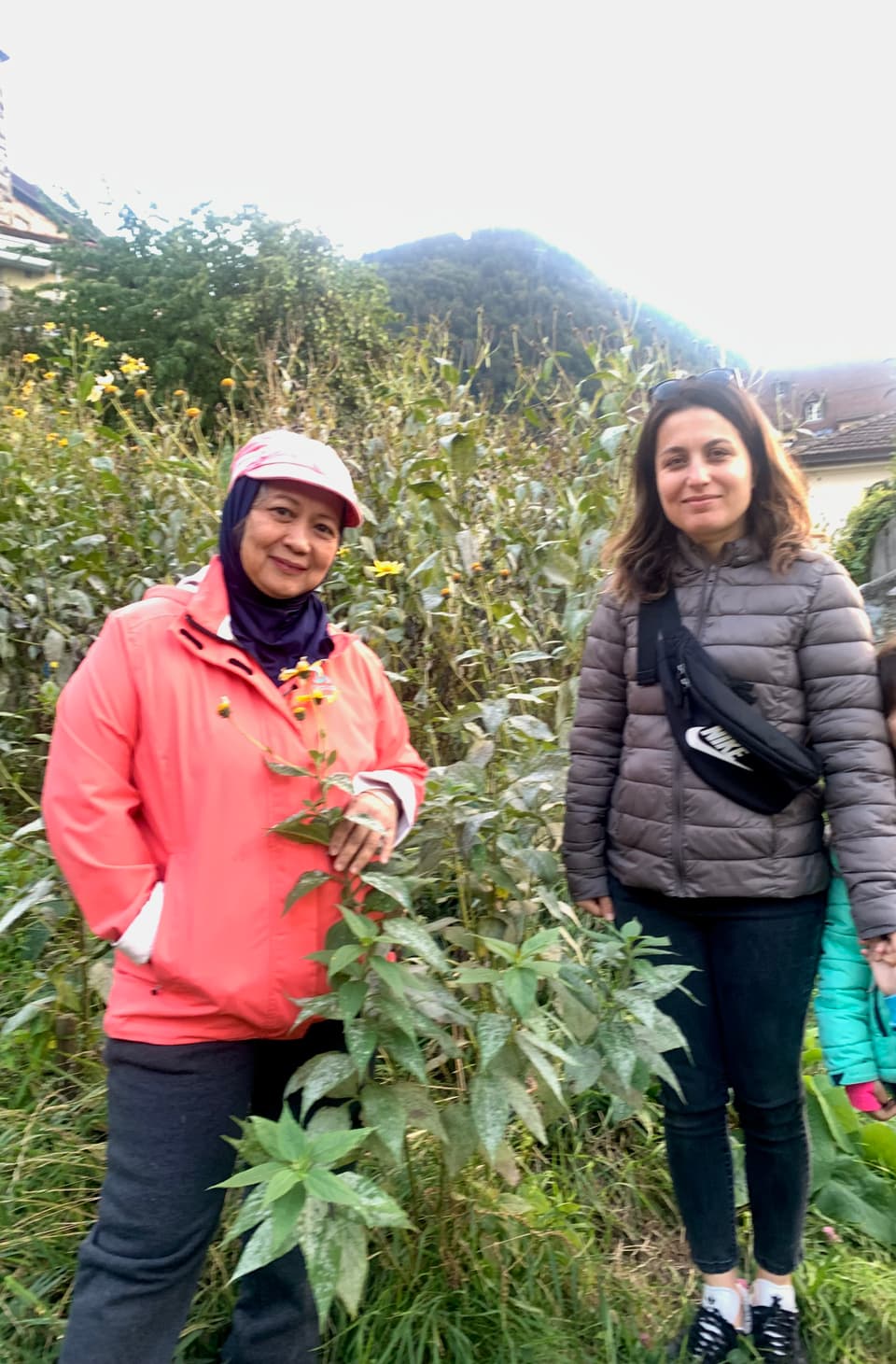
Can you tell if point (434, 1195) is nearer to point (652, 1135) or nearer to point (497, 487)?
point (652, 1135)

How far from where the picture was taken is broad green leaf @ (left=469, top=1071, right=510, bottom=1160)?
1.27 metres

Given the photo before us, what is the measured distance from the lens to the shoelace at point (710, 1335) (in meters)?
1.75

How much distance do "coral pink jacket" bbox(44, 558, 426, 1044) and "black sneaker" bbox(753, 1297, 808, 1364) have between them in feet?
3.68

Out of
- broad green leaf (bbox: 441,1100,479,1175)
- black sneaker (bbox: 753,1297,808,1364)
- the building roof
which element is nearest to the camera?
broad green leaf (bbox: 441,1100,479,1175)

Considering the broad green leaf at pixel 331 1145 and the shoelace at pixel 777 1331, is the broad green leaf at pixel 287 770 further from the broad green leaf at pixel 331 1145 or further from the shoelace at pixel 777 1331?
the shoelace at pixel 777 1331

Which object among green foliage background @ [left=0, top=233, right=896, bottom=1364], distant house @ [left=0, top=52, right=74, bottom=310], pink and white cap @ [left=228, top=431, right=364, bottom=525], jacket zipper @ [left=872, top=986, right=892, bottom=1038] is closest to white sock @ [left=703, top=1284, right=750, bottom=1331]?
green foliage background @ [left=0, top=233, right=896, bottom=1364]

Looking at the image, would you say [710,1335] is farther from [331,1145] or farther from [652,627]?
[652,627]

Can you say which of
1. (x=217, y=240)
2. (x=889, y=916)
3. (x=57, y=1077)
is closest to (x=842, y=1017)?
(x=889, y=916)

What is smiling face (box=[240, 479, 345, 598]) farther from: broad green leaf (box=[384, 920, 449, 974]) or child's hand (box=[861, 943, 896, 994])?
child's hand (box=[861, 943, 896, 994])

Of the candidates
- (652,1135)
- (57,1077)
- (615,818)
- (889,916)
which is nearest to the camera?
(889,916)

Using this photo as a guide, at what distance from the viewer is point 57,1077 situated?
7.03 feet

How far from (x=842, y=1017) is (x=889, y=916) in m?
0.25

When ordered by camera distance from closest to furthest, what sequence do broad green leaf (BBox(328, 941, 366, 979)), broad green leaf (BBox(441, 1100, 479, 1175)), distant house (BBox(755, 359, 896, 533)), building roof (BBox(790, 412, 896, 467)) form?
1. broad green leaf (BBox(328, 941, 366, 979))
2. broad green leaf (BBox(441, 1100, 479, 1175))
3. distant house (BBox(755, 359, 896, 533))
4. building roof (BBox(790, 412, 896, 467))

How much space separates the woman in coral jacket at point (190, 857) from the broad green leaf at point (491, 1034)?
26 cm
